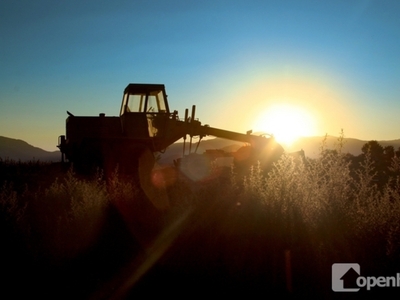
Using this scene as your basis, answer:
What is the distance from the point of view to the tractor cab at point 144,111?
1681 cm

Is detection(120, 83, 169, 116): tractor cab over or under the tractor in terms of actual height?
over

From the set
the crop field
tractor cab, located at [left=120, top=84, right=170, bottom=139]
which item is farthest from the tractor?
the crop field

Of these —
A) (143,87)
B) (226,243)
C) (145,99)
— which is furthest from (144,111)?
(226,243)

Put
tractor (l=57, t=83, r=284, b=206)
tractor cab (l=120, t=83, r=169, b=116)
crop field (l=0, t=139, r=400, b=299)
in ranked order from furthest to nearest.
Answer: tractor cab (l=120, t=83, r=169, b=116)
tractor (l=57, t=83, r=284, b=206)
crop field (l=0, t=139, r=400, b=299)

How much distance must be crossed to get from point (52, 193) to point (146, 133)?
663 cm

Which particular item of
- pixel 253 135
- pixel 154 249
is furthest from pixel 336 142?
pixel 253 135

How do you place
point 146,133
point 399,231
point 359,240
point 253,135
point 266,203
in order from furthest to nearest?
point 253,135
point 146,133
point 266,203
point 359,240
point 399,231

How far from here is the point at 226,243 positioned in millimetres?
7023

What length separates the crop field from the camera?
5938mm

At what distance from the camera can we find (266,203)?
7.35m

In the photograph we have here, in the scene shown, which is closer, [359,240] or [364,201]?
[359,240]

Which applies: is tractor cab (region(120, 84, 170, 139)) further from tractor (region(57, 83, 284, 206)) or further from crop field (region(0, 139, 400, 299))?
crop field (region(0, 139, 400, 299))

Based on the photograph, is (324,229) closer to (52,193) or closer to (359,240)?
(359,240)

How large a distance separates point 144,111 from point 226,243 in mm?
10617
